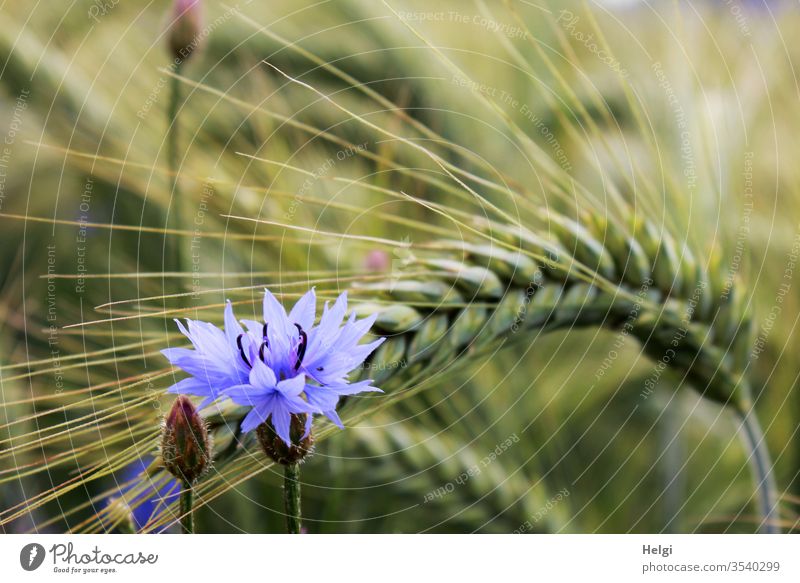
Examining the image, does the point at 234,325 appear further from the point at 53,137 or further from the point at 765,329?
the point at 765,329

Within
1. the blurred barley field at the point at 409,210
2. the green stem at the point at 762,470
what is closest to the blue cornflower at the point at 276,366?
the blurred barley field at the point at 409,210

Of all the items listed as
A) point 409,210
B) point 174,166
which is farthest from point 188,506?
point 409,210

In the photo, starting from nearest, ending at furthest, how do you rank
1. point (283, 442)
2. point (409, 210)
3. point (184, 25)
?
1. point (283, 442)
2. point (184, 25)
3. point (409, 210)

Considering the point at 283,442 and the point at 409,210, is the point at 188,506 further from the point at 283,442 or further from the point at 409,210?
the point at 409,210

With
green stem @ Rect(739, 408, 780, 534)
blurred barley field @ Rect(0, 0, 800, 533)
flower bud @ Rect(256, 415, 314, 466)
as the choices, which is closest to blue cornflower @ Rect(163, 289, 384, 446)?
flower bud @ Rect(256, 415, 314, 466)

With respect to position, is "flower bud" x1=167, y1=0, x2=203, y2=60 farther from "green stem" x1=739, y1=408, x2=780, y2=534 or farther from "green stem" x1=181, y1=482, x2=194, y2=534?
"green stem" x1=739, y1=408, x2=780, y2=534

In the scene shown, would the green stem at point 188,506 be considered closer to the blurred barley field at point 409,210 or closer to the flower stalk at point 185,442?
the flower stalk at point 185,442
